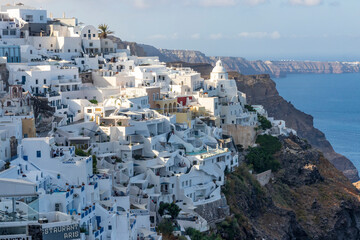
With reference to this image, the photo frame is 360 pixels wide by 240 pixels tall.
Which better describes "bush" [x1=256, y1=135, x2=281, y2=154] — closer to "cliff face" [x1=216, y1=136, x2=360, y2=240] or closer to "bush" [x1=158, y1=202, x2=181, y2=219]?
"cliff face" [x1=216, y1=136, x2=360, y2=240]

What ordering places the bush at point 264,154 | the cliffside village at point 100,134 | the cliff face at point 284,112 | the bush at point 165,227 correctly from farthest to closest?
the cliff face at point 284,112
the bush at point 264,154
the bush at point 165,227
the cliffside village at point 100,134

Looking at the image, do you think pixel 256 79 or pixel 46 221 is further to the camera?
pixel 256 79

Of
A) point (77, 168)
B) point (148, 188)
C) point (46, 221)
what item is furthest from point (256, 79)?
point (46, 221)

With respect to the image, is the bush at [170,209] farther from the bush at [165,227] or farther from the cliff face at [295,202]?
the cliff face at [295,202]

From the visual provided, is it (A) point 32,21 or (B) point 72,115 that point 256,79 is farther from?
(B) point 72,115

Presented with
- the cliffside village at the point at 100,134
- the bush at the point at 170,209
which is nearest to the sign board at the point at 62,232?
the cliffside village at the point at 100,134

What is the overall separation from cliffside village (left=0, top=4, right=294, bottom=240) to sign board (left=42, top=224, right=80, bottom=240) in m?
0.04

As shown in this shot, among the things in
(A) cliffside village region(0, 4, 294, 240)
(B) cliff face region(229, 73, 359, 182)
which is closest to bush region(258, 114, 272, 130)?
(A) cliffside village region(0, 4, 294, 240)

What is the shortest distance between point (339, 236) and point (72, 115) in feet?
74.1

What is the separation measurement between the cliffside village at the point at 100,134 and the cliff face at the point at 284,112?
1227 inches

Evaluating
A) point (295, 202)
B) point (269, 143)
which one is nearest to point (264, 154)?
point (269, 143)

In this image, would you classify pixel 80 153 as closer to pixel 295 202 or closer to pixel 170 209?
pixel 170 209

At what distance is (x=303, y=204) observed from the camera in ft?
208

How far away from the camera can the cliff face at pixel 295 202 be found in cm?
5494
